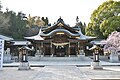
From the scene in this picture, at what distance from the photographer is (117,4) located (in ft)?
114

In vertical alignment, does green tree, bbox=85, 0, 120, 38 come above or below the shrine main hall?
above

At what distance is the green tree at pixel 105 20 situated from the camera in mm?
33256

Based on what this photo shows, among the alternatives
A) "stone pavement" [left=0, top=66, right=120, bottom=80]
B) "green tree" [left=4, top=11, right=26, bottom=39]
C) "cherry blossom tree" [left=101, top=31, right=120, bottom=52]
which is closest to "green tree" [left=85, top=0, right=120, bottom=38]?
"cherry blossom tree" [left=101, top=31, right=120, bottom=52]

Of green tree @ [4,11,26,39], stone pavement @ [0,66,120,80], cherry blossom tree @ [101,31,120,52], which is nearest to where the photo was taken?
stone pavement @ [0,66,120,80]

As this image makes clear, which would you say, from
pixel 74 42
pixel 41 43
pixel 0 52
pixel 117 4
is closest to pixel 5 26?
pixel 41 43

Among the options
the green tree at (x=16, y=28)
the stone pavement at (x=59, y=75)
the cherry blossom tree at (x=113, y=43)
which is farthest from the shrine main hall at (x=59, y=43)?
the stone pavement at (x=59, y=75)

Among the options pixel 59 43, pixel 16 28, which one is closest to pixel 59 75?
pixel 59 43

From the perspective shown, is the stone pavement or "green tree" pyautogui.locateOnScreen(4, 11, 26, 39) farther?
"green tree" pyautogui.locateOnScreen(4, 11, 26, 39)

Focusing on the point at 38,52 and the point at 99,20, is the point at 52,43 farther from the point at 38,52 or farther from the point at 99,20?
the point at 99,20

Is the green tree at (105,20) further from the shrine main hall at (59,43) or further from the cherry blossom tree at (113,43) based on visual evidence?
the shrine main hall at (59,43)

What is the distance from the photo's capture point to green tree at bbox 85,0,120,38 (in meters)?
33.3

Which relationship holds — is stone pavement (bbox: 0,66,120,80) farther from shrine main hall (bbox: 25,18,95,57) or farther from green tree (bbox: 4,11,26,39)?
green tree (bbox: 4,11,26,39)

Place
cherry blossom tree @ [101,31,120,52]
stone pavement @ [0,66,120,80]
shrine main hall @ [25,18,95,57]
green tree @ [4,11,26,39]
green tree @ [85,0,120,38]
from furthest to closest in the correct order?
green tree @ [4,11,26,39] → green tree @ [85,0,120,38] → shrine main hall @ [25,18,95,57] → cherry blossom tree @ [101,31,120,52] → stone pavement @ [0,66,120,80]

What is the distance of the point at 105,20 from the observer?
34.1 meters
